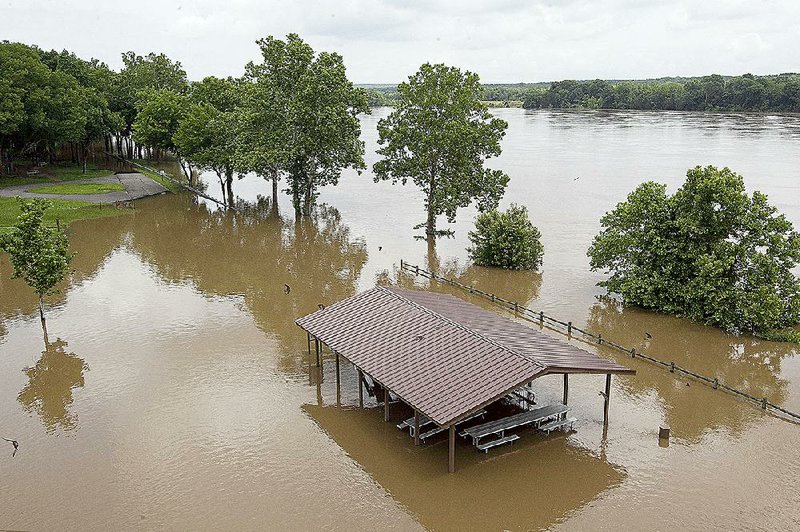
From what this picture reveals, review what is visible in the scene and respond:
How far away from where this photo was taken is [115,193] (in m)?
61.1

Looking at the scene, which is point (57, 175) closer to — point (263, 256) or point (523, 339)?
point (263, 256)

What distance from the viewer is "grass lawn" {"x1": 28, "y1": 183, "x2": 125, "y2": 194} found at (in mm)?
58812

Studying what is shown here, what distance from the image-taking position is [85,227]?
1976 inches

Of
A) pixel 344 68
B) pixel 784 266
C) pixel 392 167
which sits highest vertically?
pixel 344 68

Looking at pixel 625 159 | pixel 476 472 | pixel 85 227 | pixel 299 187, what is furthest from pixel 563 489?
pixel 625 159

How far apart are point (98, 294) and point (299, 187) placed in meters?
21.5

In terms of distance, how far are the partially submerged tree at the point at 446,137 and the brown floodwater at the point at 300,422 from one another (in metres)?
6.52

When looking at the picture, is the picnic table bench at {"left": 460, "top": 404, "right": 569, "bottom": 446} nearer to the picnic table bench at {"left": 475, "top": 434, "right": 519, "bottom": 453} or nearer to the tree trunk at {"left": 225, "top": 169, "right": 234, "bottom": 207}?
the picnic table bench at {"left": 475, "top": 434, "right": 519, "bottom": 453}

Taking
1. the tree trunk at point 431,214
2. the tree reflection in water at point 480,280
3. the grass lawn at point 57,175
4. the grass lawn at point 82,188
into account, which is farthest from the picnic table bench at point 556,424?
the grass lawn at point 57,175

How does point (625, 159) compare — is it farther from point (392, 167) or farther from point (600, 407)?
point (600, 407)

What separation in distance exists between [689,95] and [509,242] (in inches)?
5642

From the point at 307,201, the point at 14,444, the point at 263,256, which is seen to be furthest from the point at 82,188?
the point at 14,444

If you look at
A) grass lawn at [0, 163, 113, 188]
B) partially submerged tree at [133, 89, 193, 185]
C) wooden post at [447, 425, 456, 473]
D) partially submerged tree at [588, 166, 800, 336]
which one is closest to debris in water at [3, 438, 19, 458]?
wooden post at [447, 425, 456, 473]

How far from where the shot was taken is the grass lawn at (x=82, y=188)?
58.8m
